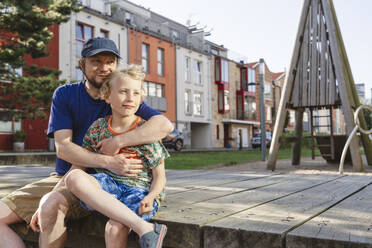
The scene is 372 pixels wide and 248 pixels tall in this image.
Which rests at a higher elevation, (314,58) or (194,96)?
(194,96)

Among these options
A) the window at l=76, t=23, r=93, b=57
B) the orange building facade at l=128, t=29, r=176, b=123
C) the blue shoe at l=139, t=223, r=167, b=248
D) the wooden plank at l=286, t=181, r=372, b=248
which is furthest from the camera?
the orange building facade at l=128, t=29, r=176, b=123

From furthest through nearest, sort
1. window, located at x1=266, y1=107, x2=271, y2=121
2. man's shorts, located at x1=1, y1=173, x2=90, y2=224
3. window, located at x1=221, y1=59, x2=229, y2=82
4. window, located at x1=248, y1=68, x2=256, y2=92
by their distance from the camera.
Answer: window, located at x1=266, y1=107, x2=271, y2=121 → window, located at x1=248, y1=68, x2=256, y2=92 → window, located at x1=221, y1=59, x2=229, y2=82 → man's shorts, located at x1=1, y1=173, x2=90, y2=224

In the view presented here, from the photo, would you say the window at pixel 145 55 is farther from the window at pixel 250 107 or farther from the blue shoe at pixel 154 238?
the blue shoe at pixel 154 238

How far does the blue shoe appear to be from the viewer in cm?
172

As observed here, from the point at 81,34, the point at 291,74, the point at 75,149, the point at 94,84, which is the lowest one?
the point at 75,149

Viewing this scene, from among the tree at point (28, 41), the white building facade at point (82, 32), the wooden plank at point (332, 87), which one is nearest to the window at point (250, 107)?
the white building facade at point (82, 32)

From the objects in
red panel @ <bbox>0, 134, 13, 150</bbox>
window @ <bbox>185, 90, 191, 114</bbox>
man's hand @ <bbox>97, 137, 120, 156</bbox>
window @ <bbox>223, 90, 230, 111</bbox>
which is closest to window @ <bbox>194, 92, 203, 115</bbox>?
window @ <bbox>185, 90, 191, 114</bbox>

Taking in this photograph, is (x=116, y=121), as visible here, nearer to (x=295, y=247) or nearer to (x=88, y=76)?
(x=88, y=76)

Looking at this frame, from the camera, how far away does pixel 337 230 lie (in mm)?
1587

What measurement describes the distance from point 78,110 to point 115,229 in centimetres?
100

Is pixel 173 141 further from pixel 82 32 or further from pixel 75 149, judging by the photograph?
pixel 75 149

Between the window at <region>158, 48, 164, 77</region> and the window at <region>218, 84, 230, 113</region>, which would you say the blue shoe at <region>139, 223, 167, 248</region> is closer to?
the window at <region>158, 48, 164, 77</region>

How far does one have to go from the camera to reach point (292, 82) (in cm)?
759

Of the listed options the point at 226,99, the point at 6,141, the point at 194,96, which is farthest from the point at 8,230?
the point at 226,99
